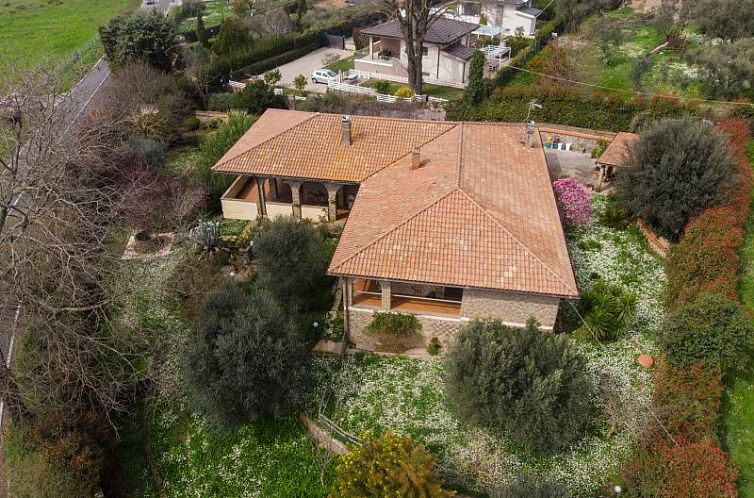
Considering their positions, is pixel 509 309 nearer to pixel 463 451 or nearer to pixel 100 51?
pixel 463 451

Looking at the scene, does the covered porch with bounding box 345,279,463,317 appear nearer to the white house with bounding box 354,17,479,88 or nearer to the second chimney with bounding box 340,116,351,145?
the second chimney with bounding box 340,116,351,145

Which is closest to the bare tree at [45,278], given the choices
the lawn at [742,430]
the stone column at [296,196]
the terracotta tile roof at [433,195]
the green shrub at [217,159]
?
the terracotta tile roof at [433,195]

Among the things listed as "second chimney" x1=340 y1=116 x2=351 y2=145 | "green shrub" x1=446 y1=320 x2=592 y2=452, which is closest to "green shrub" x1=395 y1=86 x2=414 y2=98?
"second chimney" x1=340 y1=116 x2=351 y2=145

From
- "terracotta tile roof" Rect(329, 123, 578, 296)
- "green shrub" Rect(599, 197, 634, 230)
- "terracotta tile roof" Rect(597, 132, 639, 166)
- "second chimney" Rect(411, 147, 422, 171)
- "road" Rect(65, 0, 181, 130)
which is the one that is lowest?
"green shrub" Rect(599, 197, 634, 230)

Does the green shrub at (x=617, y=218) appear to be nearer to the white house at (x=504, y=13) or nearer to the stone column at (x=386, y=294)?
the stone column at (x=386, y=294)

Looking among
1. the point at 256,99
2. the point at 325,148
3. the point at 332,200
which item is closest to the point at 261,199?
the point at 332,200

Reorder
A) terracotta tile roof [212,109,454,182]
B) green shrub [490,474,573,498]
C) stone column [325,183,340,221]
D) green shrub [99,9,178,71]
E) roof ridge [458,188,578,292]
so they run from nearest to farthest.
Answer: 1. green shrub [490,474,573,498]
2. roof ridge [458,188,578,292]
3. terracotta tile roof [212,109,454,182]
4. stone column [325,183,340,221]
5. green shrub [99,9,178,71]

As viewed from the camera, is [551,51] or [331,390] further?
[551,51]

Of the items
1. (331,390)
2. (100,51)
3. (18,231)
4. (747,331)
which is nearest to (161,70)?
(100,51)
